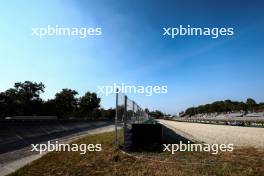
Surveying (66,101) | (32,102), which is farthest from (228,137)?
(66,101)

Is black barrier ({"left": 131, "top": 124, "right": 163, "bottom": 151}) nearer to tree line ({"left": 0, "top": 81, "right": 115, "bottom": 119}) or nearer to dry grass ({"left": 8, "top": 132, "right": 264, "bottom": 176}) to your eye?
dry grass ({"left": 8, "top": 132, "right": 264, "bottom": 176})

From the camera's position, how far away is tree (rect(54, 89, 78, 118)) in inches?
5603

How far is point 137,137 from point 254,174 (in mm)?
7521

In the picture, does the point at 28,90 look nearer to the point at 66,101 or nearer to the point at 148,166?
the point at 66,101

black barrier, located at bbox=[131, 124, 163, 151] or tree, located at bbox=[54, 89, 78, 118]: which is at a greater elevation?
tree, located at bbox=[54, 89, 78, 118]

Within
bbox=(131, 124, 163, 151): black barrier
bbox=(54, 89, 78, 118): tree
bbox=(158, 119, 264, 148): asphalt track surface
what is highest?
bbox=(54, 89, 78, 118): tree

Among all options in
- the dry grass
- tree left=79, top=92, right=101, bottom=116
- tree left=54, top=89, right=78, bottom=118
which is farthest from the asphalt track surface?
tree left=79, top=92, right=101, bottom=116

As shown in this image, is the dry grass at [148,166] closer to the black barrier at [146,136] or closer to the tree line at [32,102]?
the black barrier at [146,136]

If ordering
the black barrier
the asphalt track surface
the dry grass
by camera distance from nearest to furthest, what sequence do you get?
the dry grass, the black barrier, the asphalt track surface

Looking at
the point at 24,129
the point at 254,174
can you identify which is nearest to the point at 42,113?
the point at 24,129

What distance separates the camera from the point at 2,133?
22.7 metres

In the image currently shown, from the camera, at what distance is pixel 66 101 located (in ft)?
488

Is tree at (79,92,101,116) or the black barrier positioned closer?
the black barrier

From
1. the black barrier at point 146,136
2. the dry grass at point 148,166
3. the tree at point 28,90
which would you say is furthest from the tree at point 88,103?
the dry grass at point 148,166
